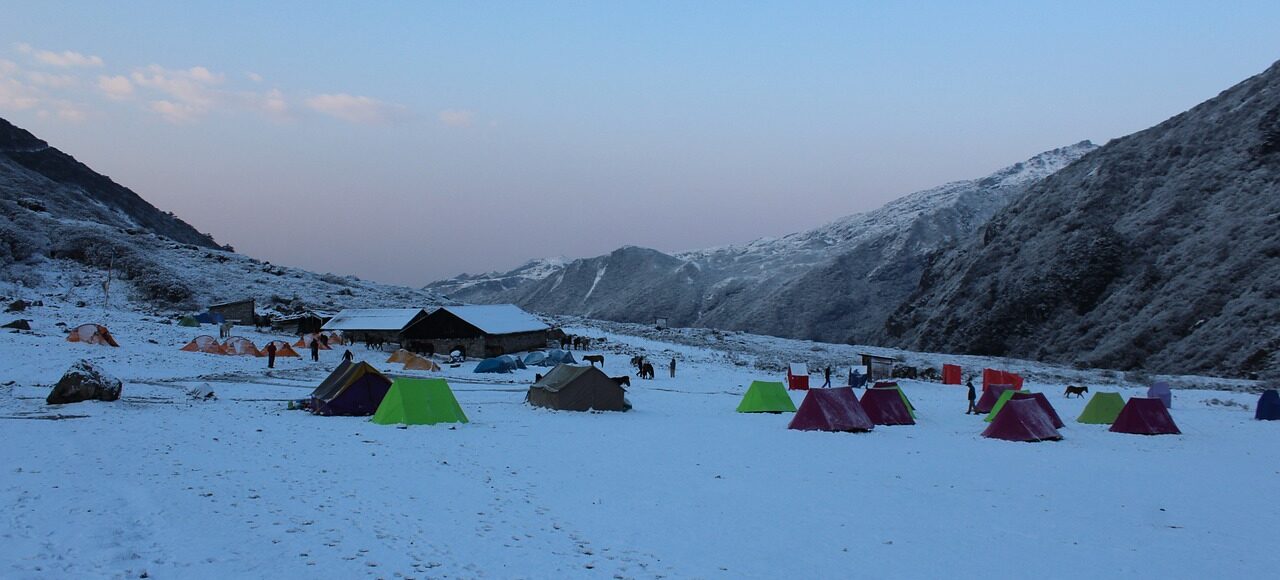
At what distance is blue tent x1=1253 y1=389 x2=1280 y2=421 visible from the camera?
2794 cm

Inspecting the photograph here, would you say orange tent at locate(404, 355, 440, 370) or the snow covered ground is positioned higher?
the snow covered ground

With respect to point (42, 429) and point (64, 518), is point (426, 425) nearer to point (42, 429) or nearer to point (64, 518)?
point (42, 429)

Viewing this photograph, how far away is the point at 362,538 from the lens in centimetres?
935

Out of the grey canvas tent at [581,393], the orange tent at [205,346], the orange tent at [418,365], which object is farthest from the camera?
the orange tent at [418,365]

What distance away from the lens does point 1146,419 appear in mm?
23625

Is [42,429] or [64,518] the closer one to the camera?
[64,518]

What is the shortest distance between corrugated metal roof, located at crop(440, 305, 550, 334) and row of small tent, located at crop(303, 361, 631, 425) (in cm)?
2549

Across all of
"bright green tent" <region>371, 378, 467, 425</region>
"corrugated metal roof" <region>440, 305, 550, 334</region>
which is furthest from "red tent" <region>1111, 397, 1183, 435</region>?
"corrugated metal roof" <region>440, 305, 550, 334</region>

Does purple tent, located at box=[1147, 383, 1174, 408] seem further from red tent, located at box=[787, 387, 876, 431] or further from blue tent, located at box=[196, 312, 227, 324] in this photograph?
blue tent, located at box=[196, 312, 227, 324]

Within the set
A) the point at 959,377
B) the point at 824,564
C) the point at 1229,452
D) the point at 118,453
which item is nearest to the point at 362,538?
the point at 824,564

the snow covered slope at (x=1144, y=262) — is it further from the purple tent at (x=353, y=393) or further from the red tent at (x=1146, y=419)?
the purple tent at (x=353, y=393)

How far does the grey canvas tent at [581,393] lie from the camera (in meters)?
26.0

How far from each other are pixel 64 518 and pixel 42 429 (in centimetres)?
877

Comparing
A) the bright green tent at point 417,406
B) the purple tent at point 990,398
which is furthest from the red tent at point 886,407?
the bright green tent at point 417,406
